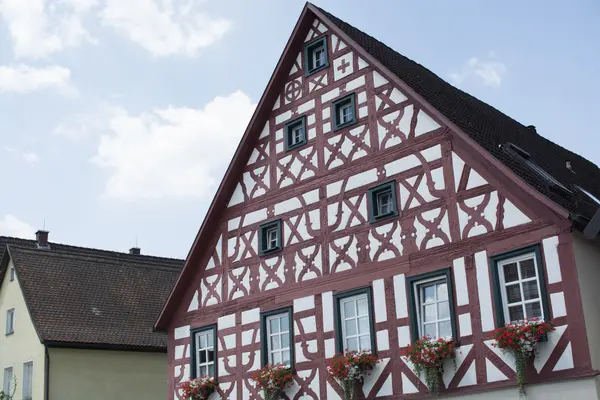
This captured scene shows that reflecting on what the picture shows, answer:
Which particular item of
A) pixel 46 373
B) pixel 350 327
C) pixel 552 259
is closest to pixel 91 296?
pixel 46 373

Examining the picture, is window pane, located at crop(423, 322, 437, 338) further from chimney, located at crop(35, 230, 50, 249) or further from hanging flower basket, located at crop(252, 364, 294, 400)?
chimney, located at crop(35, 230, 50, 249)

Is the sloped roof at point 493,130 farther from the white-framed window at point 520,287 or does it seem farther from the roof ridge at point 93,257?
the roof ridge at point 93,257

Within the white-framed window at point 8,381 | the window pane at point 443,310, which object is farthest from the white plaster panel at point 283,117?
the white-framed window at point 8,381

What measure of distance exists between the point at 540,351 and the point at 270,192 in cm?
837

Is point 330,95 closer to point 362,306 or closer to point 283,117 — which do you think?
point 283,117

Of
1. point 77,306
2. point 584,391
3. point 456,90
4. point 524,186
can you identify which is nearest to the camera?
point 584,391

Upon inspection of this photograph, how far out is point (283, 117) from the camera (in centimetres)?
2142

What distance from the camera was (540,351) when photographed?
14750 millimetres

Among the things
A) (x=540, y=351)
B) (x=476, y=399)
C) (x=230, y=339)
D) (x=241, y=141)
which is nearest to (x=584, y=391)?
(x=540, y=351)

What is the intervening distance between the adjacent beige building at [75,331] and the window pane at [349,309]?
1282 centimetres

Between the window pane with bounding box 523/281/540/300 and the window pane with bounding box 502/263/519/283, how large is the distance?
27 cm

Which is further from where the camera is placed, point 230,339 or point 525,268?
point 230,339

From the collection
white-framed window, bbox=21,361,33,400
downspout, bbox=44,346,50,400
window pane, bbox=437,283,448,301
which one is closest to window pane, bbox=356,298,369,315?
window pane, bbox=437,283,448,301

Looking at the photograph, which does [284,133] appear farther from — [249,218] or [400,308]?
[400,308]
